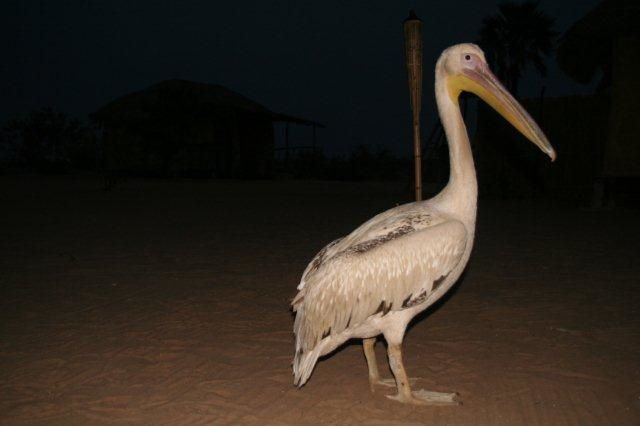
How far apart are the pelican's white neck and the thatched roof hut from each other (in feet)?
72.0

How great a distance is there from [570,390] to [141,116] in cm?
2450

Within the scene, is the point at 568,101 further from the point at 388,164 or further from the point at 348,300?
the point at 388,164

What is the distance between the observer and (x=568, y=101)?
1292cm

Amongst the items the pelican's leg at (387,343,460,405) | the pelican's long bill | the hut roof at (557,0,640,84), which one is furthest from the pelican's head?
the hut roof at (557,0,640,84)

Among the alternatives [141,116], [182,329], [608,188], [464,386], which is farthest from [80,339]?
[141,116]

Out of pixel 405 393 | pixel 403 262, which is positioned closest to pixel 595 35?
pixel 403 262

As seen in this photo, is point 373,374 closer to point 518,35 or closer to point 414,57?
point 414,57

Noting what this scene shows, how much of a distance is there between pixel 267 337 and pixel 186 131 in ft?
72.8

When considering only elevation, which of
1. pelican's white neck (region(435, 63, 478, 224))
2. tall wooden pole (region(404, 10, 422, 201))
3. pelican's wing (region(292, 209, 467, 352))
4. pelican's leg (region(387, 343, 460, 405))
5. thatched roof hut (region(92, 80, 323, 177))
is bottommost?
pelican's leg (region(387, 343, 460, 405))

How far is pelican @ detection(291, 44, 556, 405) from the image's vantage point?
2869mm

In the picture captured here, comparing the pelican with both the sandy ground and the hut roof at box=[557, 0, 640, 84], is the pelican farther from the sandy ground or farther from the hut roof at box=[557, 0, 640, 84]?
the hut roof at box=[557, 0, 640, 84]

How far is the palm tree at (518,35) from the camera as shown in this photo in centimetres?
3200

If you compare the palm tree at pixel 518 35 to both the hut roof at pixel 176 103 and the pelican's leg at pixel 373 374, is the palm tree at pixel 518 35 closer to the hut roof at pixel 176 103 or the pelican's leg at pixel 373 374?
the hut roof at pixel 176 103

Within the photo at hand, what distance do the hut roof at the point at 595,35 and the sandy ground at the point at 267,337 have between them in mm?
4541
